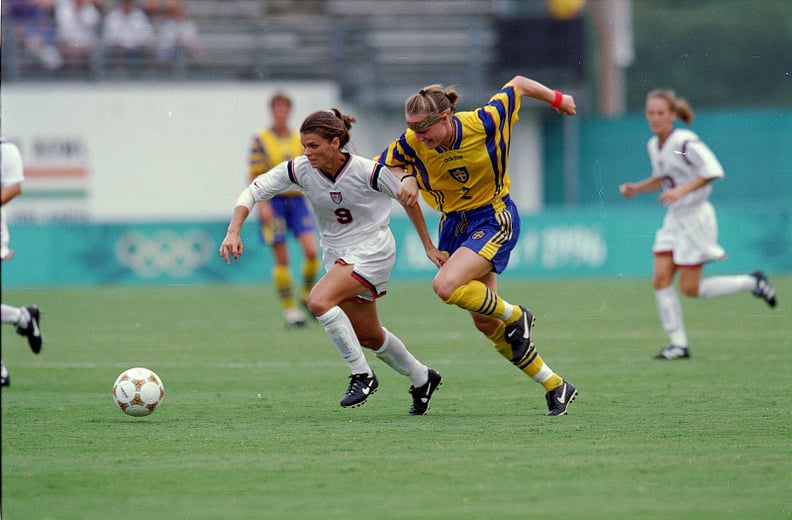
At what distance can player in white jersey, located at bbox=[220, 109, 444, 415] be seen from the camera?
712cm

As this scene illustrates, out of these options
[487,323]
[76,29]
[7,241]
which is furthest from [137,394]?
[76,29]

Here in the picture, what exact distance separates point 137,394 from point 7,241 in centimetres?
254

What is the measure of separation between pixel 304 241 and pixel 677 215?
422 centimetres

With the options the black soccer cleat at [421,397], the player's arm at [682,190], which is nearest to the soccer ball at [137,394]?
the black soccer cleat at [421,397]

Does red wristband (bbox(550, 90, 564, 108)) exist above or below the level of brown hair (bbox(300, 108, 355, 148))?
above

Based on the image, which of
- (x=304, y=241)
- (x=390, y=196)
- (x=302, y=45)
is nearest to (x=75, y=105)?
(x=302, y=45)

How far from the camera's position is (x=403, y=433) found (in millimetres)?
6387

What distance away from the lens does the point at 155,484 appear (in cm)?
507

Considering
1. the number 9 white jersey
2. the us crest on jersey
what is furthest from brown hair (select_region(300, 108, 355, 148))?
the us crest on jersey

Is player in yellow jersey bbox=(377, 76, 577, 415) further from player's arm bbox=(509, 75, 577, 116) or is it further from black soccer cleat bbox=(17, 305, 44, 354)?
black soccer cleat bbox=(17, 305, 44, 354)

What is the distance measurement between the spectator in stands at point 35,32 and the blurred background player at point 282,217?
492 inches

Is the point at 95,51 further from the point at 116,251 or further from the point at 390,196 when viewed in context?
the point at 390,196

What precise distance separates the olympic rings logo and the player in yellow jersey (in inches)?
495

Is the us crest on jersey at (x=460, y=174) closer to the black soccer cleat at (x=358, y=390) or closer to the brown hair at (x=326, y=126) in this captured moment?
the brown hair at (x=326, y=126)
